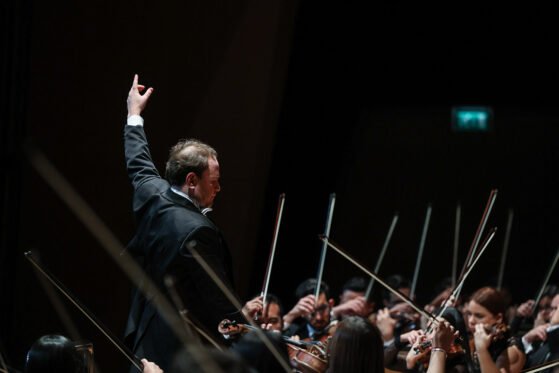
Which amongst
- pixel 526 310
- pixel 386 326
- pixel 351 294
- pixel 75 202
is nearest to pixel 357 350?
pixel 386 326

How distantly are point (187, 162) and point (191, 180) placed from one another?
65 mm

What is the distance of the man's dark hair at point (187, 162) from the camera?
11.0 ft

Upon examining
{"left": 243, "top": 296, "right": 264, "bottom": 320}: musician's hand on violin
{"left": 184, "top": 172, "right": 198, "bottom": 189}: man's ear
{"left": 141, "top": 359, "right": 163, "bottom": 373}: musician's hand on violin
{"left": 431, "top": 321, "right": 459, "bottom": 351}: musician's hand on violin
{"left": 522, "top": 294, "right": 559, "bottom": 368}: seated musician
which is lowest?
{"left": 522, "top": 294, "right": 559, "bottom": 368}: seated musician

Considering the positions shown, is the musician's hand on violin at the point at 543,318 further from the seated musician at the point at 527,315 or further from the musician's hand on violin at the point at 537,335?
the musician's hand on violin at the point at 537,335

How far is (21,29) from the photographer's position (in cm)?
579

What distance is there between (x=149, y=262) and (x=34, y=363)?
0.95 metres

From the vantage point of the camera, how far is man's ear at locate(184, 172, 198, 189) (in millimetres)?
3342

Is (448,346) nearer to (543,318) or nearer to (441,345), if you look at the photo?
(441,345)

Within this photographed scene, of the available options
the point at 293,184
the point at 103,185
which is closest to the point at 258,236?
the point at 293,184

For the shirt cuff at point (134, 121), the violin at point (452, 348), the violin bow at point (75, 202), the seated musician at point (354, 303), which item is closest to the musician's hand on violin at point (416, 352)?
the violin at point (452, 348)

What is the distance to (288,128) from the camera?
24.8 feet

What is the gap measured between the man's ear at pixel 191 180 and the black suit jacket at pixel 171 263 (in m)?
0.07

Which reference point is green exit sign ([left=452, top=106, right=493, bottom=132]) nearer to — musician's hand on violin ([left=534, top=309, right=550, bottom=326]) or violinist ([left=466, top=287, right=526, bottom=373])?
musician's hand on violin ([left=534, top=309, right=550, bottom=326])

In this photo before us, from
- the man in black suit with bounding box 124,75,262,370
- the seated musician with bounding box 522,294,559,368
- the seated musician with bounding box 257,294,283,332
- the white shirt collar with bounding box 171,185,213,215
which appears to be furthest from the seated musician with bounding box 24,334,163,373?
the seated musician with bounding box 257,294,283,332
